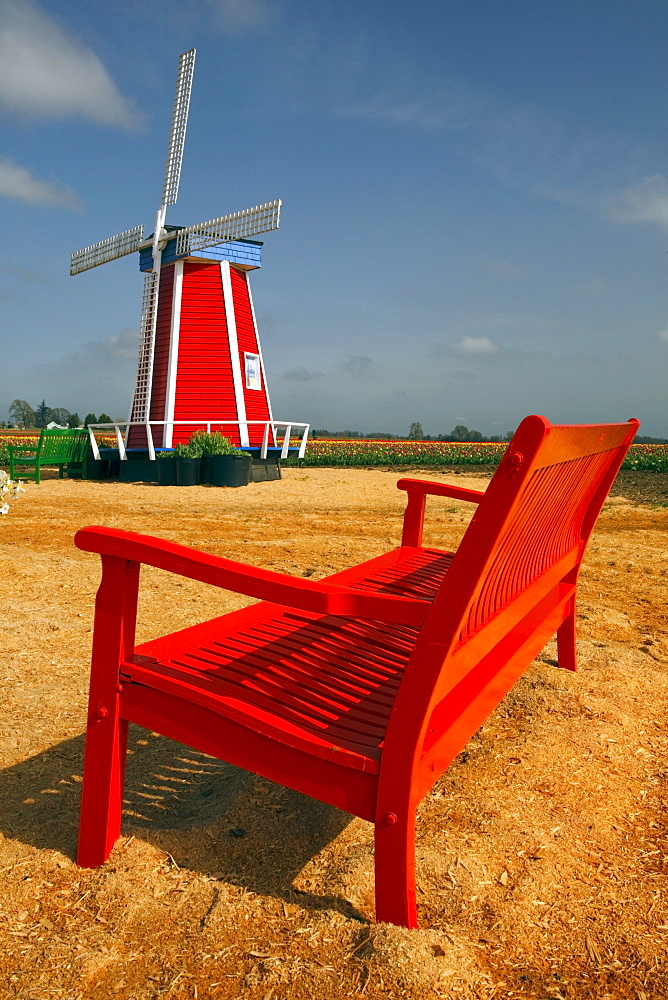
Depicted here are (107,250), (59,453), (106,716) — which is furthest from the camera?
(107,250)

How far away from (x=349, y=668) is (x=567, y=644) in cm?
186

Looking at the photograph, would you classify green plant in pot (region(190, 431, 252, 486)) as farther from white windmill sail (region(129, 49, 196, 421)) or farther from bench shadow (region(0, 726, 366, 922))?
bench shadow (region(0, 726, 366, 922))

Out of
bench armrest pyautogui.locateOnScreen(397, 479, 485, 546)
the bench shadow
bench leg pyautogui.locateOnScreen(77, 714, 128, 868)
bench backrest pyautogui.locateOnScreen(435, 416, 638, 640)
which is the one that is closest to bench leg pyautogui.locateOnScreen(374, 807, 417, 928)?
the bench shadow

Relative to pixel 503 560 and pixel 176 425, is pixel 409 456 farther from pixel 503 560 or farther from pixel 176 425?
pixel 503 560

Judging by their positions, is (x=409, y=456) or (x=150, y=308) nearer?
(x=150, y=308)

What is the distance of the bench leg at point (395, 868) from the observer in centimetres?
170

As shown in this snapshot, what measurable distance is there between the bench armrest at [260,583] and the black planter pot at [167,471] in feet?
46.5

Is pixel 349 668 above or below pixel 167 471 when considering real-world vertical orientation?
above

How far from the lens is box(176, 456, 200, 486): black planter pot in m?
15.7

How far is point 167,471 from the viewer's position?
1602 cm

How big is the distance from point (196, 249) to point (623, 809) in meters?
17.8

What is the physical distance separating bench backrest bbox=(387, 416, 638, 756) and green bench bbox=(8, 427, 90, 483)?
1514cm

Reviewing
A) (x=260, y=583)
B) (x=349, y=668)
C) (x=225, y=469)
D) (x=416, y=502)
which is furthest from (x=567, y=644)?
(x=225, y=469)

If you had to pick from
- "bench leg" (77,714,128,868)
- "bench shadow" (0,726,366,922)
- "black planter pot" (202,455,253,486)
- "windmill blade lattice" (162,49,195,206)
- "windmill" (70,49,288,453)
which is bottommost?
"bench shadow" (0,726,366,922)
